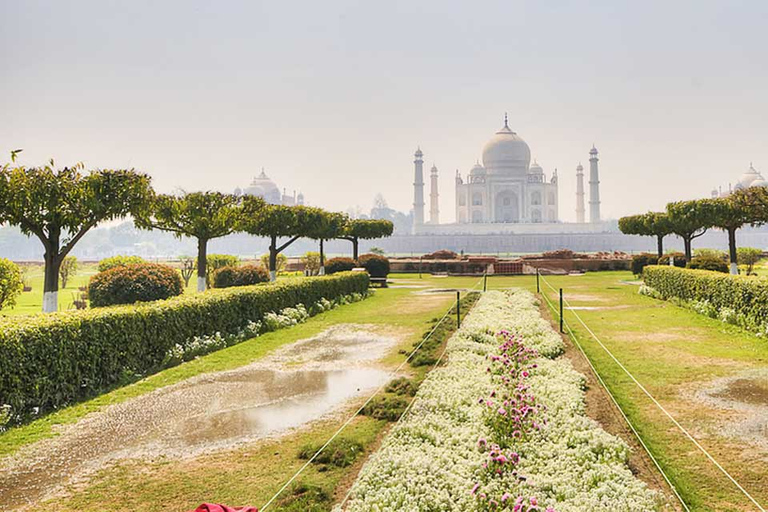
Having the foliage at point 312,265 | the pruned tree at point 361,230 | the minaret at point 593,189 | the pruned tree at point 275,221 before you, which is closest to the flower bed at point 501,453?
the pruned tree at point 275,221

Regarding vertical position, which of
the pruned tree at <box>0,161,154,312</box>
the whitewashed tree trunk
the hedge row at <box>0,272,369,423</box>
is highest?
the pruned tree at <box>0,161,154,312</box>

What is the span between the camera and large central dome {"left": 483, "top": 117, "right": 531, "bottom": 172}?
383 ft

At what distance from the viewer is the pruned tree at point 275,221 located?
21.2 meters

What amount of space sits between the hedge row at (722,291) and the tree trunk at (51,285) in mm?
14169

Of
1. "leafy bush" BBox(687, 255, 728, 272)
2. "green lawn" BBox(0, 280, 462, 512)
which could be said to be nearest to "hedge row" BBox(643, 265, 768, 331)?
"leafy bush" BBox(687, 255, 728, 272)

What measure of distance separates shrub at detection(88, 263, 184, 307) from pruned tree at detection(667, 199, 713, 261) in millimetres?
21820

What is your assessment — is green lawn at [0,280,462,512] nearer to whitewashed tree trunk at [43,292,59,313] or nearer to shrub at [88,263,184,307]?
whitewashed tree trunk at [43,292,59,313]

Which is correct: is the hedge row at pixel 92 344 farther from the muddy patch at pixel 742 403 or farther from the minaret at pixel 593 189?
the minaret at pixel 593 189

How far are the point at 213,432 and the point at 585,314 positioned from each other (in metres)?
12.4

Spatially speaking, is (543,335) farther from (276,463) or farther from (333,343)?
(276,463)

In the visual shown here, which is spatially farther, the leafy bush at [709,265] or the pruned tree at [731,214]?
the pruned tree at [731,214]

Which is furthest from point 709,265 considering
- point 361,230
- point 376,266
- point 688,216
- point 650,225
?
point 361,230

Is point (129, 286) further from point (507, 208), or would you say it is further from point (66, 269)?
point (507, 208)

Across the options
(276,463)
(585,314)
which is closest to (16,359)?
(276,463)
